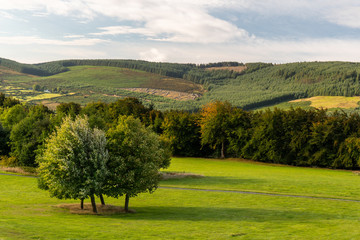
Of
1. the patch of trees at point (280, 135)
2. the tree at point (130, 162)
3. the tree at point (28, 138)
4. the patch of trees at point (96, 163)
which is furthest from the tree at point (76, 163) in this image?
the patch of trees at point (280, 135)

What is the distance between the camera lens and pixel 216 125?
98.9 meters

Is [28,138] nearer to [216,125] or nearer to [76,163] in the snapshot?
[76,163]

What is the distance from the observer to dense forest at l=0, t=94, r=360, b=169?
235 ft

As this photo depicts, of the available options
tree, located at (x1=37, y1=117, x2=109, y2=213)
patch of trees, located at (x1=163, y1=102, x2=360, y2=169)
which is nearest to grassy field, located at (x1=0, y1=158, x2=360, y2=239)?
tree, located at (x1=37, y1=117, x2=109, y2=213)

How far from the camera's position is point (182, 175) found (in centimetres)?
6181

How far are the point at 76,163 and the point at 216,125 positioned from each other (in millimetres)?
69479

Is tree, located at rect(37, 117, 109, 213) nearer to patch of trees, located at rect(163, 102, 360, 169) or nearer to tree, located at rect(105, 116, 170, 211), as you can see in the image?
tree, located at rect(105, 116, 170, 211)

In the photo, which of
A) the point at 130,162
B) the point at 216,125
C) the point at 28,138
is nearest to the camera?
the point at 130,162

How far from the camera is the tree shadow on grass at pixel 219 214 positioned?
31906 mm

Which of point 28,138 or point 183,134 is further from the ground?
point 183,134

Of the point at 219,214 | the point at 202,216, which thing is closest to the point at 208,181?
the point at 219,214

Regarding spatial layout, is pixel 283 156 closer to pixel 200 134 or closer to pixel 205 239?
pixel 200 134

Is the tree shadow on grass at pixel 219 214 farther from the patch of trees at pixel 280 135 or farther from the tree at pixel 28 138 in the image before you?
the patch of trees at pixel 280 135

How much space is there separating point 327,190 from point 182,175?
24.6 metres
